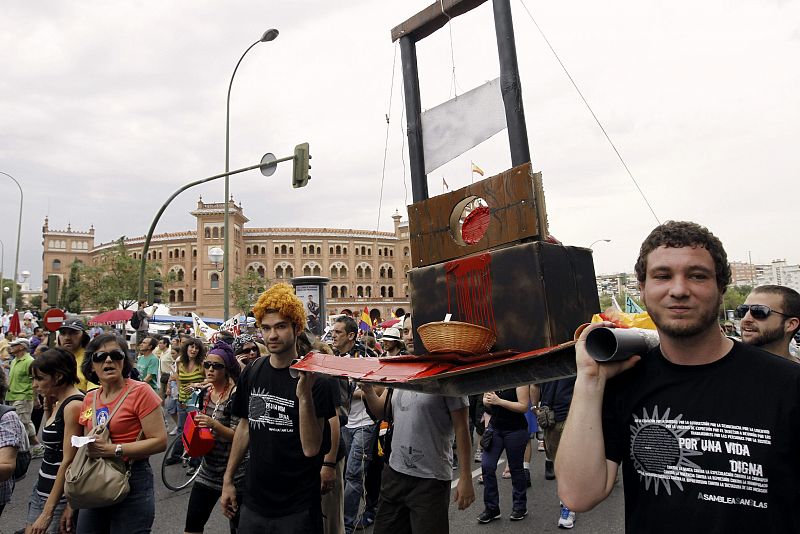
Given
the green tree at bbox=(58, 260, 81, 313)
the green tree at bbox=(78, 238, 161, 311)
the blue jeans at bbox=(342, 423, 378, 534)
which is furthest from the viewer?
the green tree at bbox=(58, 260, 81, 313)

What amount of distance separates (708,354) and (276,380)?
2682mm

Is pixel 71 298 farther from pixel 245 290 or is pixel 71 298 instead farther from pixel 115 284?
pixel 115 284

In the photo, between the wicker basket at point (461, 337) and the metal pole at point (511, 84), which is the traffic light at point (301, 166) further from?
the wicker basket at point (461, 337)

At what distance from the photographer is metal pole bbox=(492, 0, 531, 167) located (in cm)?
259

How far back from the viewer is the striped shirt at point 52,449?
3.95 m

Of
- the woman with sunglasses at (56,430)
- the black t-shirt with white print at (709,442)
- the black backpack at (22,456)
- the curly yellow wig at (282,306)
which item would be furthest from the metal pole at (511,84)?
the black backpack at (22,456)

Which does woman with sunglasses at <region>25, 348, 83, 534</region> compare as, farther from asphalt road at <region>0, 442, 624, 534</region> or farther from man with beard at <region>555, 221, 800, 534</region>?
man with beard at <region>555, 221, 800, 534</region>

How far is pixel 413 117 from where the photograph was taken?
314cm

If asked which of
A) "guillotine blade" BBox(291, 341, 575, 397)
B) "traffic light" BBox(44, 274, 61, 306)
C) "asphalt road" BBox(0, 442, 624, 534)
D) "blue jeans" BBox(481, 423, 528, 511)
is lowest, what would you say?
"asphalt road" BBox(0, 442, 624, 534)

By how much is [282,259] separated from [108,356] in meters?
73.8

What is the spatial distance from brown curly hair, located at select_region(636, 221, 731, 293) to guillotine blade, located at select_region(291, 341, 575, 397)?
1.36 ft

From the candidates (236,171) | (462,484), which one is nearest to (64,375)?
(462,484)

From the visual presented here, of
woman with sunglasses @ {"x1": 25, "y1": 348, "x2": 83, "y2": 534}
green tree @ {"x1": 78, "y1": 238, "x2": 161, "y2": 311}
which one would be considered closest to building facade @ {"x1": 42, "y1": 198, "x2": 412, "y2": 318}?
green tree @ {"x1": 78, "y1": 238, "x2": 161, "y2": 311}

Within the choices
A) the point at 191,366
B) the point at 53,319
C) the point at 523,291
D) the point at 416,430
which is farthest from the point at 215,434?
the point at 53,319
